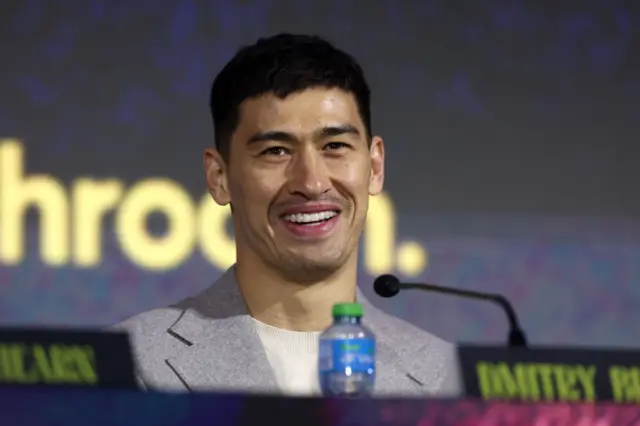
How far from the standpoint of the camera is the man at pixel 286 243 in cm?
250

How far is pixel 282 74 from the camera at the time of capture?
2.53 m

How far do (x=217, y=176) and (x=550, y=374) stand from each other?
44.1 inches

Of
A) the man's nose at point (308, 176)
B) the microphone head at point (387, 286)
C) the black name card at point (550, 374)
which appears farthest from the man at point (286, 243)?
the black name card at point (550, 374)

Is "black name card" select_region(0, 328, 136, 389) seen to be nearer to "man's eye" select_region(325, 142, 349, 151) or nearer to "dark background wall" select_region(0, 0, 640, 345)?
"man's eye" select_region(325, 142, 349, 151)

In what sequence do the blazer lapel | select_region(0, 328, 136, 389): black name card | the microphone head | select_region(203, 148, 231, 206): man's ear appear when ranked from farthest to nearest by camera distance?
the microphone head < select_region(203, 148, 231, 206): man's ear < the blazer lapel < select_region(0, 328, 136, 389): black name card

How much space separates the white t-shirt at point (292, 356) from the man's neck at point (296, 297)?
0.06 ft

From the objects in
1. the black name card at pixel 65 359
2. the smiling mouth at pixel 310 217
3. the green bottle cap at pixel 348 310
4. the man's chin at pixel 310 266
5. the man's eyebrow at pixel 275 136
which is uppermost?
the man's eyebrow at pixel 275 136

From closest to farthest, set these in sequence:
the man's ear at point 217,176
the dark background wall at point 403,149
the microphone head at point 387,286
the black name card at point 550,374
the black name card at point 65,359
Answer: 1. the black name card at point 65,359
2. the black name card at point 550,374
3. the man's ear at point 217,176
4. the microphone head at point 387,286
5. the dark background wall at point 403,149

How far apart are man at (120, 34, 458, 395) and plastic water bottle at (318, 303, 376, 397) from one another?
0.33m

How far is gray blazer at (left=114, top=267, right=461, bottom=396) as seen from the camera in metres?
2.47

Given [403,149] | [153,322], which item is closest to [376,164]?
[153,322]

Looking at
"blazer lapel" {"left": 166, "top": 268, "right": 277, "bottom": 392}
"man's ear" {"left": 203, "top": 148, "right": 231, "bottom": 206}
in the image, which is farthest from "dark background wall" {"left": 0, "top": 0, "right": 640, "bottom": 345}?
"blazer lapel" {"left": 166, "top": 268, "right": 277, "bottom": 392}

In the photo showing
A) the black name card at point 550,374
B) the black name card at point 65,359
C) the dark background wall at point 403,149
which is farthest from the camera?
the dark background wall at point 403,149

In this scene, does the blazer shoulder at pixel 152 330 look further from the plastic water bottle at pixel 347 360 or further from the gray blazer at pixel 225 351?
the plastic water bottle at pixel 347 360
